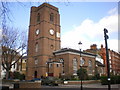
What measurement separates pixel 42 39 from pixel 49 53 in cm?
505

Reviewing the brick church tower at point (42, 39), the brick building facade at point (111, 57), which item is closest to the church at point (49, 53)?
the brick church tower at point (42, 39)

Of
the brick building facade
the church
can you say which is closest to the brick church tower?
the church

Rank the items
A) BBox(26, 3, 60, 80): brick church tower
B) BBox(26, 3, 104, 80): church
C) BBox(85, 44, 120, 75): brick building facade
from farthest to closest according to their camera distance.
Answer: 1. BBox(85, 44, 120, 75): brick building facade
2. BBox(26, 3, 60, 80): brick church tower
3. BBox(26, 3, 104, 80): church

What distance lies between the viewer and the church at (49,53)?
148 feet

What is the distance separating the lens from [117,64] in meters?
91.9

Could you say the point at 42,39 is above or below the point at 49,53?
above

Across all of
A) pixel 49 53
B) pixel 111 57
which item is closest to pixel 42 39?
pixel 49 53

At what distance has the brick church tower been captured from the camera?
4747 centimetres

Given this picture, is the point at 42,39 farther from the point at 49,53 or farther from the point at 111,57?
the point at 111,57

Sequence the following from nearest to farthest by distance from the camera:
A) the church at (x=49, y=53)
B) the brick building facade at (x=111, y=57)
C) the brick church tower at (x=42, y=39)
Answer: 1. the church at (x=49, y=53)
2. the brick church tower at (x=42, y=39)
3. the brick building facade at (x=111, y=57)

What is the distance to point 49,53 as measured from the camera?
48.9 metres

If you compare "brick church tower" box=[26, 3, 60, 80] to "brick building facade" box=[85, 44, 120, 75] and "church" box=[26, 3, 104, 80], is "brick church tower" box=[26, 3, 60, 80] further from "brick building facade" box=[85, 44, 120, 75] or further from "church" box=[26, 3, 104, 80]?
"brick building facade" box=[85, 44, 120, 75]

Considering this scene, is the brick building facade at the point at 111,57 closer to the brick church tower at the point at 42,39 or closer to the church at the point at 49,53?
the church at the point at 49,53

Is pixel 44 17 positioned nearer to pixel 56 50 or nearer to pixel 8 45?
pixel 56 50
